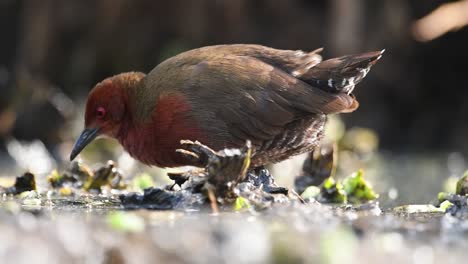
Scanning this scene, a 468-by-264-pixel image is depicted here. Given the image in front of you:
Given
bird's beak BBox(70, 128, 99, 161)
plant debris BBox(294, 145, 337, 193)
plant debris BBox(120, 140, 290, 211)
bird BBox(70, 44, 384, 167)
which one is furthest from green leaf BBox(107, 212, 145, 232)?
plant debris BBox(294, 145, 337, 193)

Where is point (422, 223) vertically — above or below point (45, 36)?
below

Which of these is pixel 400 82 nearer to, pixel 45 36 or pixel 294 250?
pixel 45 36

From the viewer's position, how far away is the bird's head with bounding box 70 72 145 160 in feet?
17.1

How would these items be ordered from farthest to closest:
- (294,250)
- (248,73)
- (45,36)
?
(45,36) < (248,73) < (294,250)

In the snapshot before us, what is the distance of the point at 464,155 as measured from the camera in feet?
30.1

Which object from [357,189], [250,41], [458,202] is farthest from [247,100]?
[250,41]

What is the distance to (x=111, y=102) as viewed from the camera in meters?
5.23

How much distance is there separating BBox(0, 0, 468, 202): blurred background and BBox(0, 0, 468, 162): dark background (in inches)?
0.4

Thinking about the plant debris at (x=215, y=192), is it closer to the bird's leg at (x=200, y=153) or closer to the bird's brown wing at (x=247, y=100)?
the bird's leg at (x=200, y=153)

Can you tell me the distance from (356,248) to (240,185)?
4.12 feet

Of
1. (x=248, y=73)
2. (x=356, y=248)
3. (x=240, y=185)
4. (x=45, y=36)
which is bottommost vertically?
(x=356, y=248)

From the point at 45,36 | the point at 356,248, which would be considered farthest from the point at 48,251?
the point at 45,36

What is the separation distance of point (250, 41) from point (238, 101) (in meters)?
5.25

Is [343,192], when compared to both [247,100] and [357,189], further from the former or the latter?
[247,100]
